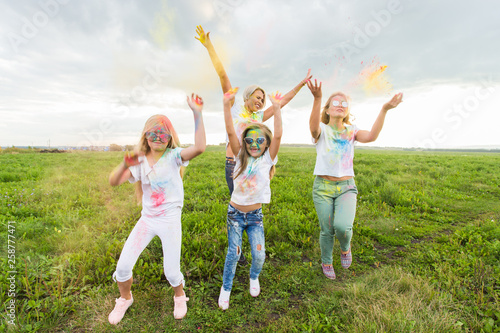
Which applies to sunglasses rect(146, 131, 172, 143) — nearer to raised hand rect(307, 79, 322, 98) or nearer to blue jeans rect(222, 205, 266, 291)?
blue jeans rect(222, 205, 266, 291)

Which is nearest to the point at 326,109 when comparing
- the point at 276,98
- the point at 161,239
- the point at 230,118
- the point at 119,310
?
the point at 276,98

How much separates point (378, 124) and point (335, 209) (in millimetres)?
1498

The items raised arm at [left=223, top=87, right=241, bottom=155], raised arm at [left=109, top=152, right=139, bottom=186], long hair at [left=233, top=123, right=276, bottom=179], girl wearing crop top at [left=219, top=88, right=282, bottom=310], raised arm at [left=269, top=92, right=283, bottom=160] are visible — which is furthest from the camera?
long hair at [left=233, top=123, right=276, bottom=179]

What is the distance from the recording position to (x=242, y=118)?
4.14 m

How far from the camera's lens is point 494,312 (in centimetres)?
314

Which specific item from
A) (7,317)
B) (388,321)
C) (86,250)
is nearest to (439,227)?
(388,321)

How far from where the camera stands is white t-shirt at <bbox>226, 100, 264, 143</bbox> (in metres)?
4.06

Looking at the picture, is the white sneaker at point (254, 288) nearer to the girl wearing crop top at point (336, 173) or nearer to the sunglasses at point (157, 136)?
the girl wearing crop top at point (336, 173)

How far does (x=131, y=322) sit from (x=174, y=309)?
0.53 meters

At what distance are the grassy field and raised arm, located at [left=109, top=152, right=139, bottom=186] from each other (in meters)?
0.21

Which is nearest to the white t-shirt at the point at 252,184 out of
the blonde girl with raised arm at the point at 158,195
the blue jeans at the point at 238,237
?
the blue jeans at the point at 238,237

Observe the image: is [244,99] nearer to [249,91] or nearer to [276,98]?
[249,91]

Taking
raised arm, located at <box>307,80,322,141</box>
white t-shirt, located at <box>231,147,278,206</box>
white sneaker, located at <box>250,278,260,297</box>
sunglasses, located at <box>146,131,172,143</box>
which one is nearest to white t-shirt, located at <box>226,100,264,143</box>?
white t-shirt, located at <box>231,147,278,206</box>

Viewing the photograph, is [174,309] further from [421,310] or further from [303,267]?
[421,310]
